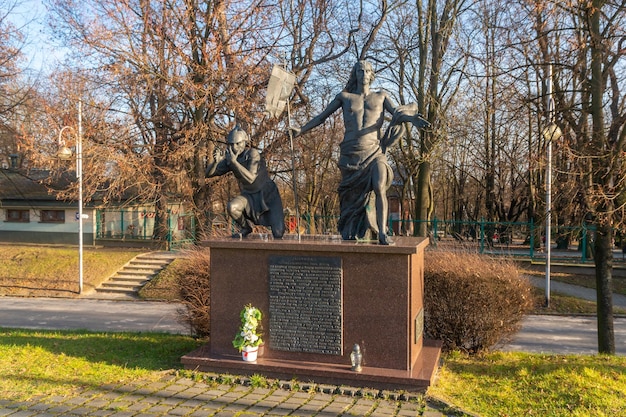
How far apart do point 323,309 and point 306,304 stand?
222mm

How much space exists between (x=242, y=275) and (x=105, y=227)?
77.9 ft

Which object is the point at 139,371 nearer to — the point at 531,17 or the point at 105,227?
the point at 531,17

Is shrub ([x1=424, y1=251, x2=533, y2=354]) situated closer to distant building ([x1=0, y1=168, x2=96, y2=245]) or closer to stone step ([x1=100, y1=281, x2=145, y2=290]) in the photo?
stone step ([x1=100, y1=281, x2=145, y2=290])

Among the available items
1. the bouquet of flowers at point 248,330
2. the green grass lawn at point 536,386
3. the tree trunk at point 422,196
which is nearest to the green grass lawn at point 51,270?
the tree trunk at point 422,196

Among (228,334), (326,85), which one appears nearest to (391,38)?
(326,85)

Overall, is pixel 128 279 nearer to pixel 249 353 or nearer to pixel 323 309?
pixel 249 353

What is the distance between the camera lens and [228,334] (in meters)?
6.79

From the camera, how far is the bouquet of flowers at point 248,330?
6.38m

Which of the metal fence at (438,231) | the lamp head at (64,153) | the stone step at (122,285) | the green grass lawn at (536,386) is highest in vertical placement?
the lamp head at (64,153)

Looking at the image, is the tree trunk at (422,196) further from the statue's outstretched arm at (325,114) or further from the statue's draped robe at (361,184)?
the statue's outstretched arm at (325,114)

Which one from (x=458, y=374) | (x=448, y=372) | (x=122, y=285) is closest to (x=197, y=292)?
(x=448, y=372)

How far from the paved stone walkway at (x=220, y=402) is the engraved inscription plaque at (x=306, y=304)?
57cm

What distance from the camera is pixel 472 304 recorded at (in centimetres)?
818

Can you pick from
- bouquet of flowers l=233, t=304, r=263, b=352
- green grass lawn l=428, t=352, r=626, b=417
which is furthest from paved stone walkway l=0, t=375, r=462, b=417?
green grass lawn l=428, t=352, r=626, b=417
